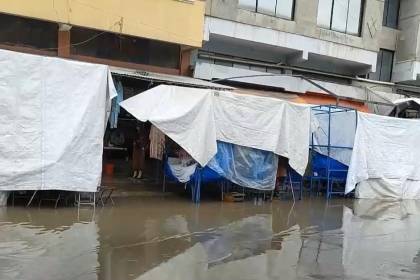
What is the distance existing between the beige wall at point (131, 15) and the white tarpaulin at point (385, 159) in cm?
585

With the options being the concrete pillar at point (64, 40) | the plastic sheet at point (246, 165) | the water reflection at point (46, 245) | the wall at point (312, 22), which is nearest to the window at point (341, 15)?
the wall at point (312, 22)

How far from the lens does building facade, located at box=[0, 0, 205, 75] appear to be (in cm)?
1384

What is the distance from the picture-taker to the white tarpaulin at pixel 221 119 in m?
11.6

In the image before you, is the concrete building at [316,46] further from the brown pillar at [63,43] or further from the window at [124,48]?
the brown pillar at [63,43]

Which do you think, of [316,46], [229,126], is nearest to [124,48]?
[229,126]

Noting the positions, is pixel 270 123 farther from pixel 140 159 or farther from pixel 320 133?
pixel 140 159

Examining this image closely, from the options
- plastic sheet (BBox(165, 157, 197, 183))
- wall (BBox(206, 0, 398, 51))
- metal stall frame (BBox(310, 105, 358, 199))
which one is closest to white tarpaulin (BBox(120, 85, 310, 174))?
plastic sheet (BBox(165, 157, 197, 183))

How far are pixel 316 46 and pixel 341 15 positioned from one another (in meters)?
2.36

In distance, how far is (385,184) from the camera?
16.0 m

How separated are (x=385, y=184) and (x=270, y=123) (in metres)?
5.22

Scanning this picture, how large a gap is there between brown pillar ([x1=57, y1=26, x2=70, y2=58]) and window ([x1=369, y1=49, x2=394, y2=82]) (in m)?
15.1

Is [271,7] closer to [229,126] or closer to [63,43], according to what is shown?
[63,43]

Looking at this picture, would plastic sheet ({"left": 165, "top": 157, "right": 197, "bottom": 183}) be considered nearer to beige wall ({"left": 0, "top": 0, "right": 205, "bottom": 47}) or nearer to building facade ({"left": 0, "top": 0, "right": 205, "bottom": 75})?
building facade ({"left": 0, "top": 0, "right": 205, "bottom": 75})

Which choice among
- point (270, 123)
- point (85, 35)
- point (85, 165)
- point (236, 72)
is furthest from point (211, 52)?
point (85, 165)
